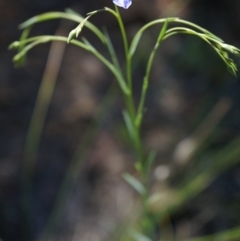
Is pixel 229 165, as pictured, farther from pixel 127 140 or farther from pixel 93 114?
pixel 93 114

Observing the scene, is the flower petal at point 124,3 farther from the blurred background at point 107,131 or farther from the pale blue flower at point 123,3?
the blurred background at point 107,131

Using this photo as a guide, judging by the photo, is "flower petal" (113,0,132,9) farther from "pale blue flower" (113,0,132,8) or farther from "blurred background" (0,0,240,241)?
"blurred background" (0,0,240,241)

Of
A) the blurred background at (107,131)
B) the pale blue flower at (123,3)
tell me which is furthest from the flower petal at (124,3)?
the blurred background at (107,131)

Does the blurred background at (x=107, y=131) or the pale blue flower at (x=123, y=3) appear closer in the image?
the pale blue flower at (x=123, y=3)

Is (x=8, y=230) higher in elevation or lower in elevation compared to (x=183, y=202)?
lower

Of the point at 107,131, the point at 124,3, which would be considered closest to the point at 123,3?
the point at 124,3

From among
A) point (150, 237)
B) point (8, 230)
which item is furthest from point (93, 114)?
point (150, 237)

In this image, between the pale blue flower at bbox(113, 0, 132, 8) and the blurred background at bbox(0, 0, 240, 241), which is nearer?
the pale blue flower at bbox(113, 0, 132, 8)

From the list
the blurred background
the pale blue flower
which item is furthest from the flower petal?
the blurred background
